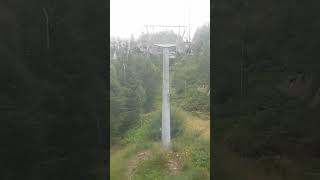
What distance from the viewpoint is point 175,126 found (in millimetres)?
2254

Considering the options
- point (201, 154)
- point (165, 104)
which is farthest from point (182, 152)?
point (165, 104)

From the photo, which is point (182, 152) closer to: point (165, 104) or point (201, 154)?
point (201, 154)
